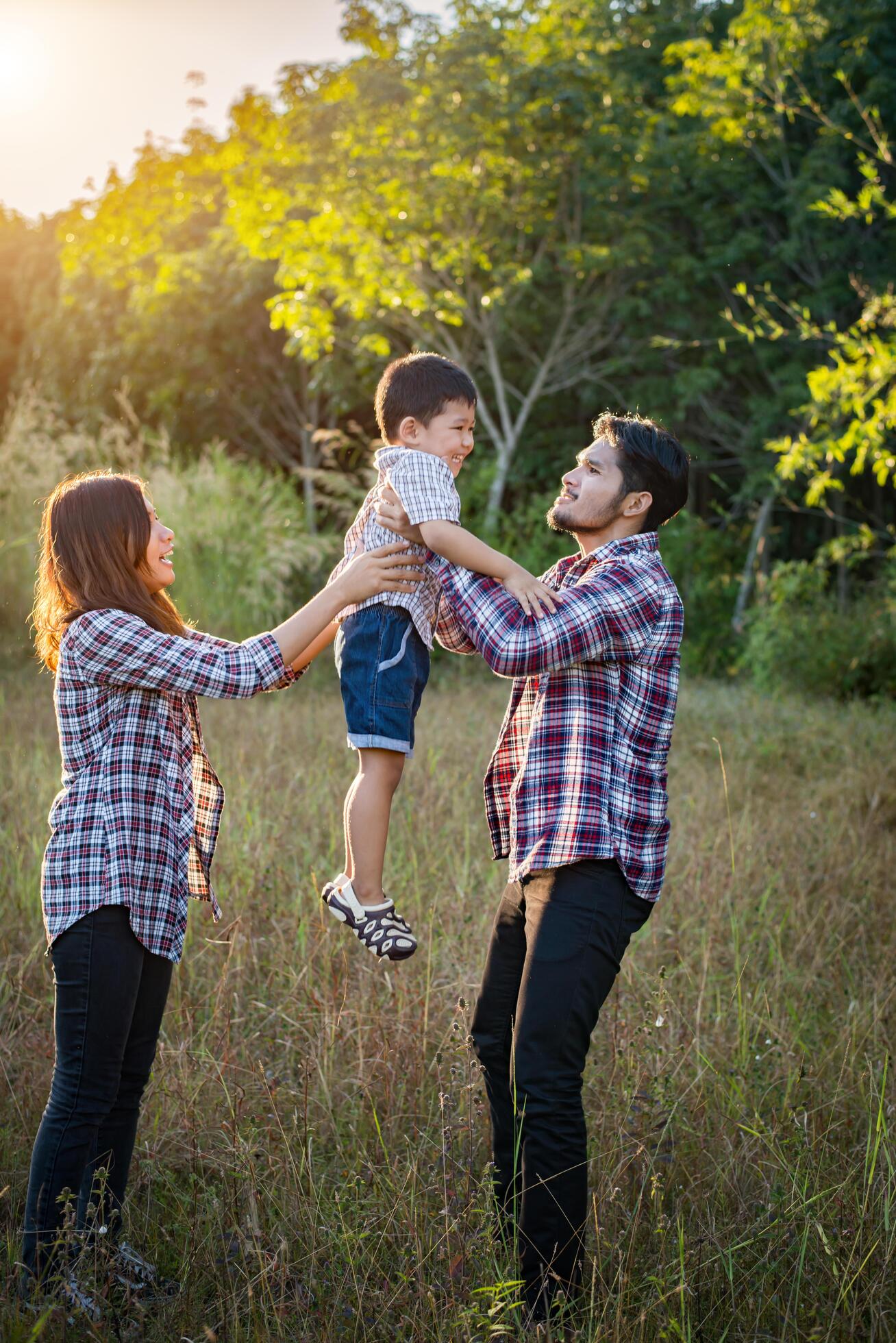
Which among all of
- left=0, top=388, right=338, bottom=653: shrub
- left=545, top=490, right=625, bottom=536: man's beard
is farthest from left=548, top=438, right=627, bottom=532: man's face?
left=0, top=388, right=338, bottom=653: shrub

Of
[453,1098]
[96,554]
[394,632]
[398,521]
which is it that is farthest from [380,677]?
[453,1098]

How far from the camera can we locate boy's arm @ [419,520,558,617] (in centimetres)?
232

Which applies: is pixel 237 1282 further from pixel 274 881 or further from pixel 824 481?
pixel 824 481

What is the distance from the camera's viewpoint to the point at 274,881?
445 cm

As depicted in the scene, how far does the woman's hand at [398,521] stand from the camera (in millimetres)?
2459

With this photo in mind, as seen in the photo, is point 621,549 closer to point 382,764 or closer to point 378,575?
point 378,575

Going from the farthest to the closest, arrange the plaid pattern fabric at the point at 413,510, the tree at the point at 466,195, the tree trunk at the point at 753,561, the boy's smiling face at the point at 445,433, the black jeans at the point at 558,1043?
the tree trunk at the point at 753,561, the tree at the point at 466,195, the boy's smiling face at the point at 445,433, the plaid pattern fabric at the point at 413,510, the black jeans at the point at 558,1043

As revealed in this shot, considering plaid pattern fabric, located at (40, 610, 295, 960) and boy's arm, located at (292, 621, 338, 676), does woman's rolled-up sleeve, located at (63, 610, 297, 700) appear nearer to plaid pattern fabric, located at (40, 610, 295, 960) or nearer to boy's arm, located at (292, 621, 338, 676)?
plaid pattern fabric, located at (40, 610, 295, 960)

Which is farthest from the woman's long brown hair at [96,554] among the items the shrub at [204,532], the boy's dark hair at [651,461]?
the shrub at [204,532]

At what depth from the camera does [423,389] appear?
2.53m

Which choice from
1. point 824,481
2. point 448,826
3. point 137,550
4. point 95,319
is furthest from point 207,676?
point 95,319

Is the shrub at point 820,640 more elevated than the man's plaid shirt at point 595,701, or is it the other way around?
the man's plaid shirt at point 595,701

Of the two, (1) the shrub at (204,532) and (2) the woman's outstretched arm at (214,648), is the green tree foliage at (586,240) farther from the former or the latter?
(2) the woman's outstretched arm at (214,648)

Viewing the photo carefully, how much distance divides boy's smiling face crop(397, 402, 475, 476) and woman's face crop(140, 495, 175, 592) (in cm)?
57
